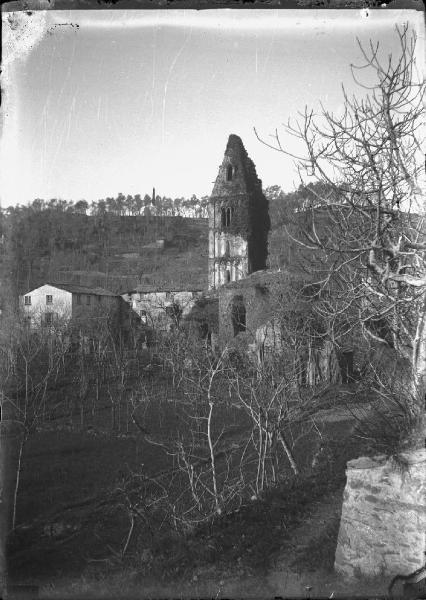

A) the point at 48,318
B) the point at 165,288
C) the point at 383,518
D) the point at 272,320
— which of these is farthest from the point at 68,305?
the point at 383,518

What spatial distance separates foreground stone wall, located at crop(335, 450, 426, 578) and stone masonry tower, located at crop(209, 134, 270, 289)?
92.6ft

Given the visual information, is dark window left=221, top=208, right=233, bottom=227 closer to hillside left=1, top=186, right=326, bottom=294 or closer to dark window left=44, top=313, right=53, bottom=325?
hillside left=1, top=186, right=326, bottom=294

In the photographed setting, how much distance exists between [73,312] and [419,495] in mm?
29741

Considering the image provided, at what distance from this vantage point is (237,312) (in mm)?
27297

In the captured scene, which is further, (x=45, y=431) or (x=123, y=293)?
(x=123, y=293)

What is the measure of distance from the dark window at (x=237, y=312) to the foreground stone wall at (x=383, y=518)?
22337 millimetres

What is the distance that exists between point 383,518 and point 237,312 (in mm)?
22841

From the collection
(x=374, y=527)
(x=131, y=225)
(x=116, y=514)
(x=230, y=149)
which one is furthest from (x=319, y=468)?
(x=131, y=225)

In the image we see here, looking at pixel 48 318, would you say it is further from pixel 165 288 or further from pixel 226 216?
pixel 226 216

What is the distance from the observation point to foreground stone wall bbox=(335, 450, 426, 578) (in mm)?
4309

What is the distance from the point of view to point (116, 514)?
413 inches

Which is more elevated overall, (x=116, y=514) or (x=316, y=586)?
(x=316, y=586)

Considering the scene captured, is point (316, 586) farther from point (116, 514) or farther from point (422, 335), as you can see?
point (116, 514)

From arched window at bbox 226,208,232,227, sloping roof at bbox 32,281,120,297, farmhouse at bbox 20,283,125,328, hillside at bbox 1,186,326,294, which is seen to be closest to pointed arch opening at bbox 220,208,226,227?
arched window at bbox 226,208,232,227
